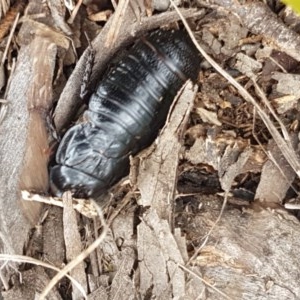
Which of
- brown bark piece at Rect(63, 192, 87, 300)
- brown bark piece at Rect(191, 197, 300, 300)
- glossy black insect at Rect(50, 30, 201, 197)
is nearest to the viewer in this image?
brown bark piece at Rect(191, 197, 300, 300)

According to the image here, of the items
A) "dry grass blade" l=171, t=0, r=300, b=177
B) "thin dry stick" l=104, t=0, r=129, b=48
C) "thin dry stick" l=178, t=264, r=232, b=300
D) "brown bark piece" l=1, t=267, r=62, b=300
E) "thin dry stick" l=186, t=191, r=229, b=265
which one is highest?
"thin dry stick" l=104, t=0, r=129, b=48

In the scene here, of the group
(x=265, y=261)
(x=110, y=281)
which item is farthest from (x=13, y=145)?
(x=265, y=261)

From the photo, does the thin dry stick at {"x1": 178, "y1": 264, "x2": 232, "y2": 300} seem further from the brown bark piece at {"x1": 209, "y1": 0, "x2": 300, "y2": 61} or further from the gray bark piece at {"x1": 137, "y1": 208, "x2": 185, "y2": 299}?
the brown bark piece at {"x1": 209, "y1": 0, "x2": 300, "y2": 61}

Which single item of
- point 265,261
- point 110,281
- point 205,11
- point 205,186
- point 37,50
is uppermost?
point 205,11

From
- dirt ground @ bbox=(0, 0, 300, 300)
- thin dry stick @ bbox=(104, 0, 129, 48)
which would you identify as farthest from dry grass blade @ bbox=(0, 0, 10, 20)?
thin dry stick @ bbox=(104, 0, 129, 48)

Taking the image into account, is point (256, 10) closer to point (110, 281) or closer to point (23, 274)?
point (110, 281)

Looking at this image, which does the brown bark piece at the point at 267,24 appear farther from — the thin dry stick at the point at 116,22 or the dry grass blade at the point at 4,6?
the dry grass blade at the point at 4,6

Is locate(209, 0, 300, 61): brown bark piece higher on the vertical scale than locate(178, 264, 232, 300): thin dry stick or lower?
higher

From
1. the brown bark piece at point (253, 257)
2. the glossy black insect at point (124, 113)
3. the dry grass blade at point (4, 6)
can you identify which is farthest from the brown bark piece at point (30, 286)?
the dry grass blade at point (4, 6)
